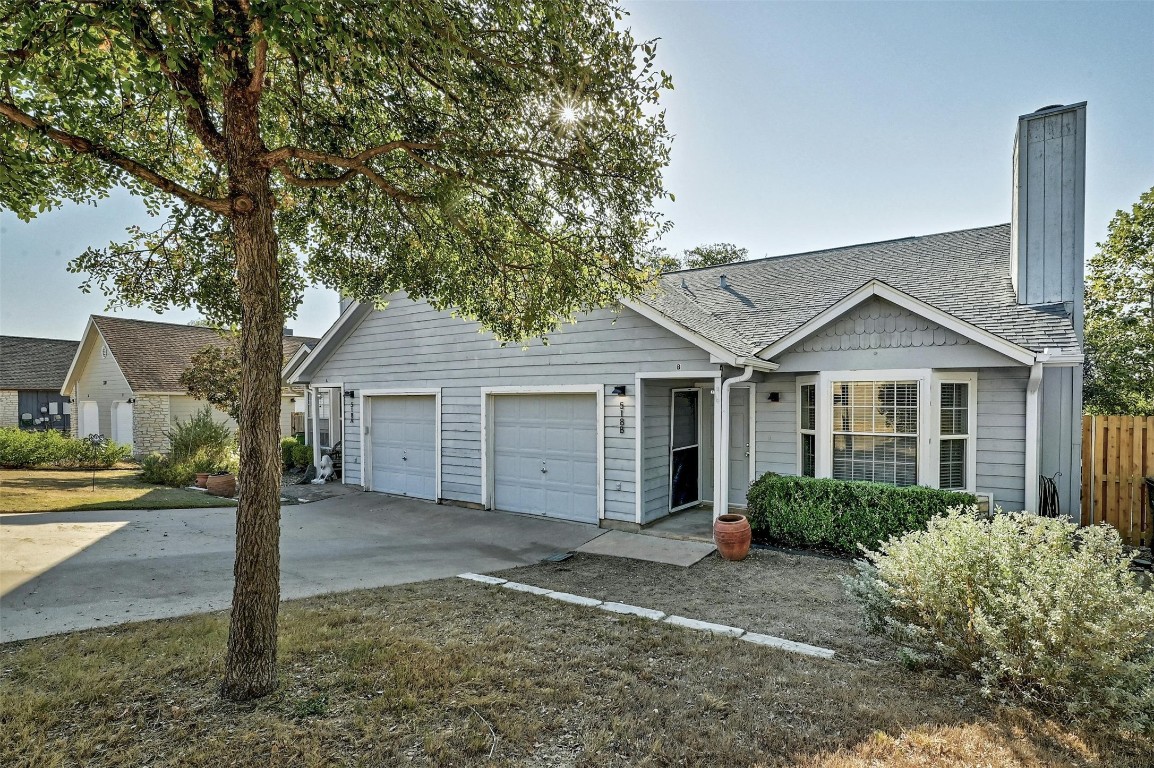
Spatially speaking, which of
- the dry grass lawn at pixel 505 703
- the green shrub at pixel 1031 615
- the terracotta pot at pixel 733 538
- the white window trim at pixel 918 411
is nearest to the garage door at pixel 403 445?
the terracotta pot at pixel 733 538

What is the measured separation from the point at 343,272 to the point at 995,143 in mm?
11205

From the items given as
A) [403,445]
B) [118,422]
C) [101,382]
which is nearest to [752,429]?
[403,445]

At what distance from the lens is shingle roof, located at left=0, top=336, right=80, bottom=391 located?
23.6 m

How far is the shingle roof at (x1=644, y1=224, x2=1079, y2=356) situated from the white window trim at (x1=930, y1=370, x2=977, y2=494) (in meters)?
0.74

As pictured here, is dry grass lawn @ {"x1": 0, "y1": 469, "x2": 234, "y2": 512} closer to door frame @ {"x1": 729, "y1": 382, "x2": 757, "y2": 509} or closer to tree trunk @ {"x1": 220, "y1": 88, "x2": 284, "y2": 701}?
tree trunk @ {"x1": 220, "y1": 88, "x2": 284, "y2": 701}

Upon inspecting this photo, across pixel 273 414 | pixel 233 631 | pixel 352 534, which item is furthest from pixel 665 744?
pixel 352 534

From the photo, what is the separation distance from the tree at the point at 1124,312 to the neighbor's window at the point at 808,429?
33.5ft

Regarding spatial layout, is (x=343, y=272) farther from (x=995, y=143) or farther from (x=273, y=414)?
(x=995, y=143)

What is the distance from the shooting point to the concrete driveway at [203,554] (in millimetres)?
5297

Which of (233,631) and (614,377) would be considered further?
(614,377)

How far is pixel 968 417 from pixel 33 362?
115 feet

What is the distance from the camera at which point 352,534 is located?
8.83m

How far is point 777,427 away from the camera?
29.2ft

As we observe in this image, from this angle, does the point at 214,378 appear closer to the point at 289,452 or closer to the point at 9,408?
the point at 289,452
